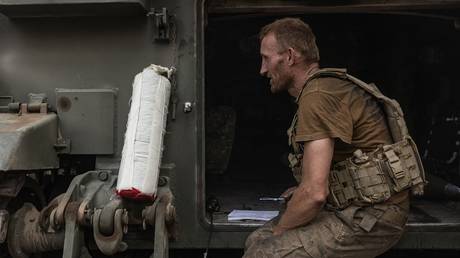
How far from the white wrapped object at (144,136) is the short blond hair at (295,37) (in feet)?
2.02

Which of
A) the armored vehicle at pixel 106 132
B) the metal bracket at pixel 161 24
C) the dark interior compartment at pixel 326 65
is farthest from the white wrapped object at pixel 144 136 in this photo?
the dark interior compartment at pixel 326 65

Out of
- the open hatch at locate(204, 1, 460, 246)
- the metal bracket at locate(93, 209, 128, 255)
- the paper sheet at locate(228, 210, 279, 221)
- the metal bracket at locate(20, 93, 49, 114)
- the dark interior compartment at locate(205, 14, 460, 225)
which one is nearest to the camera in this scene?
the metal bracket at locate(93, 209, 128, 255)

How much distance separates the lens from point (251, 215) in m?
3.46

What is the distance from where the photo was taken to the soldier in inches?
103

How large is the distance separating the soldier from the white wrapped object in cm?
53

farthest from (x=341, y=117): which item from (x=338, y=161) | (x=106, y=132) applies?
(x=106, y=132)

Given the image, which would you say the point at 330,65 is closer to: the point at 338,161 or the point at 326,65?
the point at 326,65

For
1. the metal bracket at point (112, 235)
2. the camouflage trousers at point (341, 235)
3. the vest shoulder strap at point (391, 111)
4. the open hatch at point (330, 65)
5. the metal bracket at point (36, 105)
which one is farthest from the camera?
the open hatch at point (330, 65)

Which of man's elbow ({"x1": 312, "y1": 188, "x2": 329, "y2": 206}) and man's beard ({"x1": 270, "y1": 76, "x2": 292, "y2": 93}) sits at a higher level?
man's beard ({"x1": 270, "y1": 76, "x2": 292, "y2": 93})

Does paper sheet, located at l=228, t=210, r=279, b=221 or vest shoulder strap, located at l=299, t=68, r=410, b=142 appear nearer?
vest shoulder strap, located at l=299, t=68, r=410, b=142

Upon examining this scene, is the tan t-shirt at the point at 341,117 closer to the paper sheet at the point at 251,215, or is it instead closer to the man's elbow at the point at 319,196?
the man's elbow at the point at 319,196

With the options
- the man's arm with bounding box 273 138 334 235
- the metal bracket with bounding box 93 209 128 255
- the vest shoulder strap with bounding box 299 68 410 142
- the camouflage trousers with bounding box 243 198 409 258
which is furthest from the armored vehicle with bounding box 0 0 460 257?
the vest shoulder strap with bounding box 299 68 410 142

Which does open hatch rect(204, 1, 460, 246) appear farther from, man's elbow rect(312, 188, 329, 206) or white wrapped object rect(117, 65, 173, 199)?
man's elbow rect(312, 188, 329, 206)

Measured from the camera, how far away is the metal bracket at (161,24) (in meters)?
3.16
